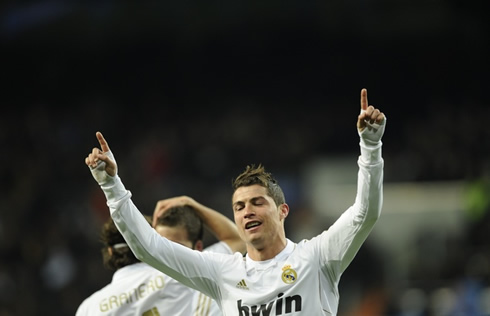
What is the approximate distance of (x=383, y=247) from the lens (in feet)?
48.6

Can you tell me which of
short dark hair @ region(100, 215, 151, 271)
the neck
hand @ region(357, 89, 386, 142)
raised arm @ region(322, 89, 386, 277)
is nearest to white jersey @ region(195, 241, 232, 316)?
short dark hair @ region(100, 215, 151, 271)

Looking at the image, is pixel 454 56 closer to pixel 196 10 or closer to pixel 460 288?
pixel 196 10

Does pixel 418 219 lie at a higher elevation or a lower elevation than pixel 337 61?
lower

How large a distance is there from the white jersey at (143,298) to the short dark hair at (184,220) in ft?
1.05

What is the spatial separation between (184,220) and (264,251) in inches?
41.2

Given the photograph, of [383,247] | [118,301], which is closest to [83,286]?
[383,247]

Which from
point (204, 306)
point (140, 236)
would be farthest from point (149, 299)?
point (140, 236)

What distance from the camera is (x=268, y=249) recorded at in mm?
4336

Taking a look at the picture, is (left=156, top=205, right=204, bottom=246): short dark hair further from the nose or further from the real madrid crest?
the real madrid crest

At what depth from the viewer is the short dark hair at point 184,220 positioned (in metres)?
5.24

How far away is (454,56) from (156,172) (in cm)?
779

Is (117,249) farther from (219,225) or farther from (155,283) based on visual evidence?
(219,225)

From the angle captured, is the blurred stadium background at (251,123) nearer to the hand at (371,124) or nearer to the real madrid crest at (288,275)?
the real madrid crest at (288,275)

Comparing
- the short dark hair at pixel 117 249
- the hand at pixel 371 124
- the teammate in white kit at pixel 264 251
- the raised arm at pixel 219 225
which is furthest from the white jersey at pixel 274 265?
the raised arm at pixel 219 225
